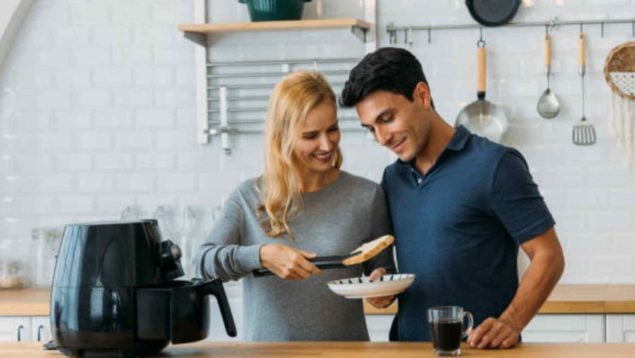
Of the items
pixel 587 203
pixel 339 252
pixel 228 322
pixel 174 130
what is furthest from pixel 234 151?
pixel 228 322

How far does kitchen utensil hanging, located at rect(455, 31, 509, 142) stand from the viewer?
4953 millimetres

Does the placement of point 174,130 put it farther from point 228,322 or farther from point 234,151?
point 228,322

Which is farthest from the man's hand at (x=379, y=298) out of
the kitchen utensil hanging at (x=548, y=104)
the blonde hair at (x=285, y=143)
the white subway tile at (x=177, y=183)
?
the white subway tile at (x=177, y=183)

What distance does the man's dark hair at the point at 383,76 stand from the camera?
2.94 m

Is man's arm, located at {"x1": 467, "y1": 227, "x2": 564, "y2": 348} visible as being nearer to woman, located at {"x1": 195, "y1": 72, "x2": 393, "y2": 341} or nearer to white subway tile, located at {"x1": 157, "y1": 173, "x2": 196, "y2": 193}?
woman, located at {"x1": 195, "y1": 72, "x2": 393, "y2": 341}

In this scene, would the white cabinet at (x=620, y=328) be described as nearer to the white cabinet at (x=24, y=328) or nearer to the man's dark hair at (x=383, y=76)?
the man's dark hair at (x=383, y=76)

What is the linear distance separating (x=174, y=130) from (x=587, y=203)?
194cm

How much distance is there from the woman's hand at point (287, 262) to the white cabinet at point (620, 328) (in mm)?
1983

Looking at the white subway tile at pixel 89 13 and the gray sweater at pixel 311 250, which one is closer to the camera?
the gray sweater at pixel 311 250

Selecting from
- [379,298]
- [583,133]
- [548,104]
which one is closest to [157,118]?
[548,104]

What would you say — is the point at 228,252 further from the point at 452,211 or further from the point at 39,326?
the point at 39,326

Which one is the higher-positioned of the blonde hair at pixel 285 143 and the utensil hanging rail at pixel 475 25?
the utensil hanging rail at pixel 475 25

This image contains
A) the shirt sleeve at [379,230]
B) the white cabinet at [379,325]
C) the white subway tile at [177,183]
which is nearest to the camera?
the shirt sleeve at [379,230]

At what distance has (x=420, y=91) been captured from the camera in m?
3.02
